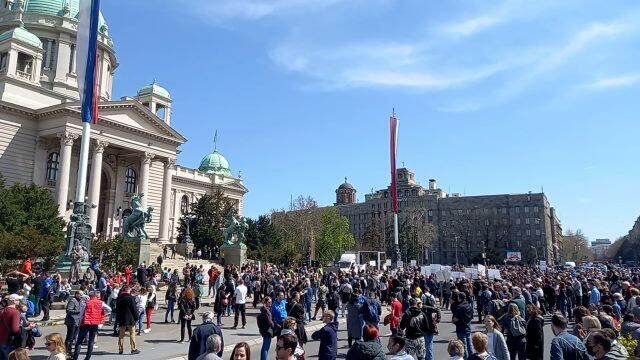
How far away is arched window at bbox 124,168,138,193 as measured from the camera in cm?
5656

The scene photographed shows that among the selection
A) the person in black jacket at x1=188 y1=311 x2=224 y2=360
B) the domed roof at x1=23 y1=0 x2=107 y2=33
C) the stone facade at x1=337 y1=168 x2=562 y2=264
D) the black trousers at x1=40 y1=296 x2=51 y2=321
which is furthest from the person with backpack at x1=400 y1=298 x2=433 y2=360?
the stone facade at x1=337 y1=168 x2=562 y2=264

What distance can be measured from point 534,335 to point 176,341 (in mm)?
9970

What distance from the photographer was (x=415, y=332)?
9.49 meters

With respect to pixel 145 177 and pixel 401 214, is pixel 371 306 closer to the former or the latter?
pixel 145 177

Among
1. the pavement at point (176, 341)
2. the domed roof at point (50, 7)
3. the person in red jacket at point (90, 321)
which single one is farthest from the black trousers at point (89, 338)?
the domed roof at point (50, 7)

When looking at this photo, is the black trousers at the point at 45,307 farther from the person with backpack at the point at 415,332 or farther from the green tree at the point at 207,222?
the green tree at the point at 207,222

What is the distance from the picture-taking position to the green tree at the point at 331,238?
91.0 metres

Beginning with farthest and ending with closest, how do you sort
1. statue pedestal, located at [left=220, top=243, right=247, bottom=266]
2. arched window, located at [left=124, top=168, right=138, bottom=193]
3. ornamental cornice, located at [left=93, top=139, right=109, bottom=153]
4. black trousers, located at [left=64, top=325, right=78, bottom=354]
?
arched window, located at [left=124, top=168, right=138, bottom=193]
ornamental cornice, located at [left=93, top=139, right=109, bottom=153]
statue pedestal, located at [left=220, top=243, right=247, bottom=266]
black trousers, located at [left=64, top=325, right=78, bottom=354]

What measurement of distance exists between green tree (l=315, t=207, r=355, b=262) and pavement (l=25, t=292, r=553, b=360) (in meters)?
70.0

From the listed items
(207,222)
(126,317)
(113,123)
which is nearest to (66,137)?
(113,123)

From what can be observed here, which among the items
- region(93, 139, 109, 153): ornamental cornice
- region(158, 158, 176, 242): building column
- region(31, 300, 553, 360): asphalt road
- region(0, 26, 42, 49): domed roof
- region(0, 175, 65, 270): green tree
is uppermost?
region(0, 26, 42, 49): domed roof

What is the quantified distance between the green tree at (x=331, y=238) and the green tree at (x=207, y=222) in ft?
106

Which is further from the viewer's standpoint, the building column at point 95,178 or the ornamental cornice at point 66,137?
the building column at point 95,178

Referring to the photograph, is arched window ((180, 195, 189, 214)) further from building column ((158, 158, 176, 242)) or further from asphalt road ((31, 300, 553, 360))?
asphalt road ((31, 300, 553, 360))
